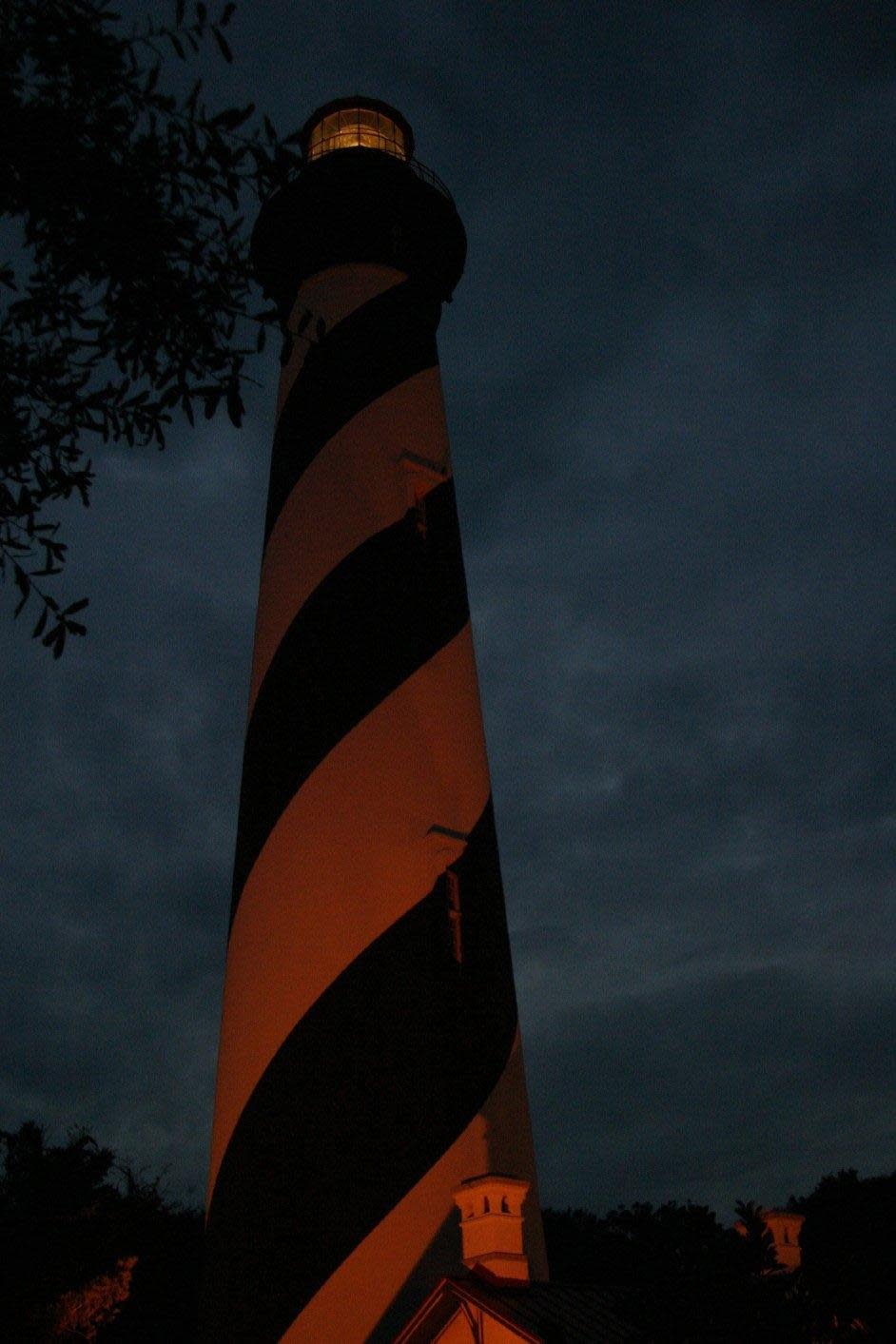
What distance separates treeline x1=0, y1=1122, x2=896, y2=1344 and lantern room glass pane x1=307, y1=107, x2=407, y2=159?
9267 mm

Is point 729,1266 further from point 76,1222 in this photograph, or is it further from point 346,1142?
point 76,1222

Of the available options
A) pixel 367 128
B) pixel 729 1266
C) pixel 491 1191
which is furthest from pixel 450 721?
pixel 367 128

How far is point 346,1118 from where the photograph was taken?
6.77 metres

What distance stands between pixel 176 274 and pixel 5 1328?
29.7 feet

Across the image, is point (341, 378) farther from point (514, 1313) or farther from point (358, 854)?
point (514, 1313)

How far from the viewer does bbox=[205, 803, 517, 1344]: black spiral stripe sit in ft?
21.6

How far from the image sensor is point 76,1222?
1062 centimetres

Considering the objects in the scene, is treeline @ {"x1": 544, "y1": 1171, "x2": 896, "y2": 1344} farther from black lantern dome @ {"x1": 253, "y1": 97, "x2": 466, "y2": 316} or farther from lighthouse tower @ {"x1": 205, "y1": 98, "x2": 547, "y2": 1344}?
black lantern dome @ {"x1": 253, "y1": 97, "x2": 466, "y2": 316}

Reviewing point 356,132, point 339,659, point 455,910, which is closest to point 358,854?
point 455,910

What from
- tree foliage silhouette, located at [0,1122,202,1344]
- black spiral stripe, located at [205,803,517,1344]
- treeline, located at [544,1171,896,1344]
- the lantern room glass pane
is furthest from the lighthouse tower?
tree foliage silhouette, located at [0,1122,202,1344]

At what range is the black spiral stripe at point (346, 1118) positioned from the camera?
260 inches

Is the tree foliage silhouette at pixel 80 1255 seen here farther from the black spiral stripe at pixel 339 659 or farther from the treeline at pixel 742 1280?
the treeline at pixel 742 1280

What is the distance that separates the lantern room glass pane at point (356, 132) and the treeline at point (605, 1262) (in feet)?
30.4

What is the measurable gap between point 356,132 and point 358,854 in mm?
7034
